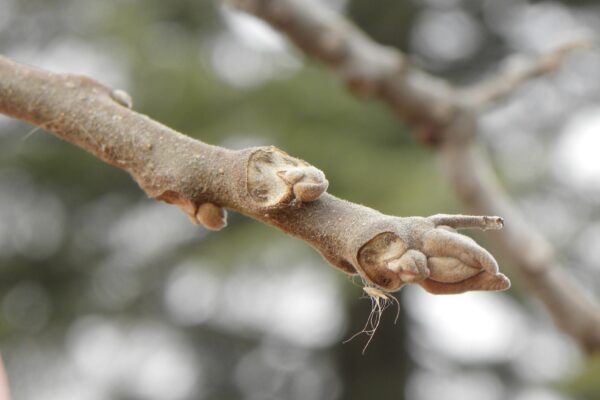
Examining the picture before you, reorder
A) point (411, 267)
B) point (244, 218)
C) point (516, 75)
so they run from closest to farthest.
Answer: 1. point (411, 267)
2. point (516, 75)
3. point (244, 218)

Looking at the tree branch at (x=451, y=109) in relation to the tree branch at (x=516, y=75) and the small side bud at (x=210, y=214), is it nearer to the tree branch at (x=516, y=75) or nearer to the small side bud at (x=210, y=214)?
the tree branch at (x=516, y=75)

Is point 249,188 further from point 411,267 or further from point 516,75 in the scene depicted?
→ point 516,75

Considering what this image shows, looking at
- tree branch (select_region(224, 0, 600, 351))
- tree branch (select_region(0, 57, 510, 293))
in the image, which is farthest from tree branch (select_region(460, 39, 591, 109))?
tree branch (select_region(0, 57, 510, 293))

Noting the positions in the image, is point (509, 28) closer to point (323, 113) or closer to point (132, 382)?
point (323, 113)

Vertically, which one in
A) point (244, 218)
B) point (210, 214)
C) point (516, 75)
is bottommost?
point (244, 218)

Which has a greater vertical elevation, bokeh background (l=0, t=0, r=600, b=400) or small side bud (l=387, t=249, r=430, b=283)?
small side bud (l=387, t=249, r=430, b=283)

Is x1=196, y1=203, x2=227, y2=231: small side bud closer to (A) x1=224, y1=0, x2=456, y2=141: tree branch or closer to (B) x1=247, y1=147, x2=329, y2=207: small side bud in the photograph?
(B) x1=247, y1=147, x2=329, y2=207: small side bud

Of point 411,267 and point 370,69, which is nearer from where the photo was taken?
point 411,267


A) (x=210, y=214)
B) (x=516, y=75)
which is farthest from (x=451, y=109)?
(x=210, y=214)
